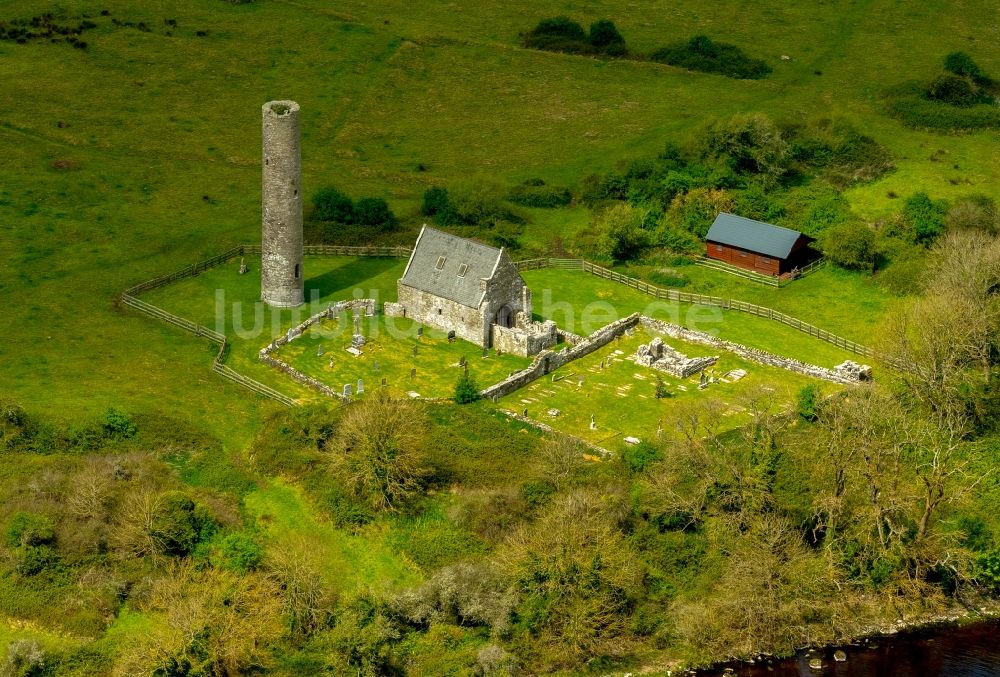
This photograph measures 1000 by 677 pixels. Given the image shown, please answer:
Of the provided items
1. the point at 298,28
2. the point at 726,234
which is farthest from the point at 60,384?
the point at 298,28

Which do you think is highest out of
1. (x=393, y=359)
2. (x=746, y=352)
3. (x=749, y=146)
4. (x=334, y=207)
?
(x=749, y=146)

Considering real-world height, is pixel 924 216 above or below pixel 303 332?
above

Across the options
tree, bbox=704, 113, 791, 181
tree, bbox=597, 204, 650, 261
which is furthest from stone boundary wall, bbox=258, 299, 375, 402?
tree, bbox=704, 113, 791, 181

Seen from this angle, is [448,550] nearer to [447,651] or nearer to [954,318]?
[447,651]

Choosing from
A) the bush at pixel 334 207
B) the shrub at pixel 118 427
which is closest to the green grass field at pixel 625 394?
the shrub at pixel 118 427

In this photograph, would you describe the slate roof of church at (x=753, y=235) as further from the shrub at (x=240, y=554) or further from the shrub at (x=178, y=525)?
the shrub at (x=178, y=525)

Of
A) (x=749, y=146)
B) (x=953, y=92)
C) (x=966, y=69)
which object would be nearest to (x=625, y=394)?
(x=749, y=146)

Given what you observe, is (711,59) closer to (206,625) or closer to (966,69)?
(966,69)
